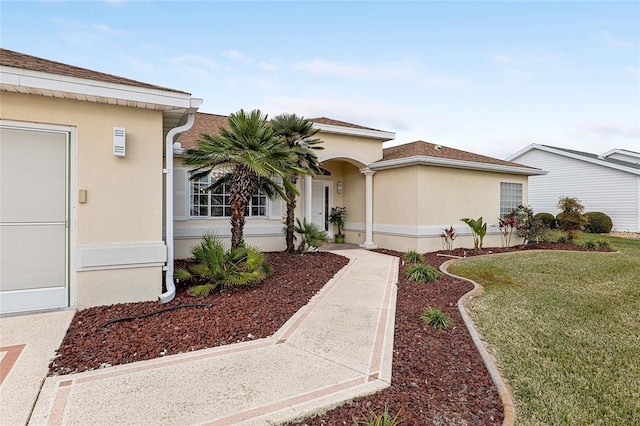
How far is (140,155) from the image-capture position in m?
5.45

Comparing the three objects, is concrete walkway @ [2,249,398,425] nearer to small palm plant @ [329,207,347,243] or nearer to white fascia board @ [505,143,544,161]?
small palm plant @ [329,207,347,243]

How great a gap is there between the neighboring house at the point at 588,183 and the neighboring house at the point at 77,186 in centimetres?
2348

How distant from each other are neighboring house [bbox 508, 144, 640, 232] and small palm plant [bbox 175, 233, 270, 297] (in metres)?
22.1

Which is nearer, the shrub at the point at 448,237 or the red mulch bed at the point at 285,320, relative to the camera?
the red mulch bed at the point at 285,320

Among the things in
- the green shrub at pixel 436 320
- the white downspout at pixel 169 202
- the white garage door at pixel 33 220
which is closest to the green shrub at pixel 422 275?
the green shrub at pixel 436 320

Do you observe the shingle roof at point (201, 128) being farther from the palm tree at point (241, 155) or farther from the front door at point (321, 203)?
the front door at point (321, 203)

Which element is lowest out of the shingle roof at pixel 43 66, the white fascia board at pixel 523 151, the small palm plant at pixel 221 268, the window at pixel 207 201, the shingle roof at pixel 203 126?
the small palm plant at pixel 221 268

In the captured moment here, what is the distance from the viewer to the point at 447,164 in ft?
38.0

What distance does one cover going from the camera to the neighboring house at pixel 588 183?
18344 mm

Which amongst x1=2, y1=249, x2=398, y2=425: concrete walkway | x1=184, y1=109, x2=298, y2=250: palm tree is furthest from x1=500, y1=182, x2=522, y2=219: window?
x1=2, y1=249, x2=398, y2=425: concrete walkway

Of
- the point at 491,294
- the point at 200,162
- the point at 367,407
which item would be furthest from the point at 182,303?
the point at 491,294

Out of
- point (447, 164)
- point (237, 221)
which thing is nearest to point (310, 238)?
point (237, 221)

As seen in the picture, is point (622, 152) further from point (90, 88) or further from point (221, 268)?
point (90, 88)

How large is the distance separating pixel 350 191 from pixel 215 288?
30.2 ft
